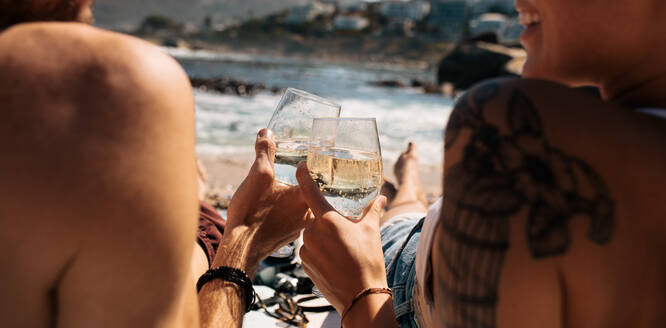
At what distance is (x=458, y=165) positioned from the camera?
99 centimetres

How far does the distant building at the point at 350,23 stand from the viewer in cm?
10850

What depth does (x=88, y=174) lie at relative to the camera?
866 millimetres

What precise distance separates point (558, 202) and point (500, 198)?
0.35 feet

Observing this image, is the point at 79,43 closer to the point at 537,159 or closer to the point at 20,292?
the point at 20,292

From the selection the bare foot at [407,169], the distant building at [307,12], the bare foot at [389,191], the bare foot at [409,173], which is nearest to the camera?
the bare foot at [389,191]

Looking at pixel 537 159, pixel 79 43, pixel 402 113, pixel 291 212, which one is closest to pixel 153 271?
pixel 79 43

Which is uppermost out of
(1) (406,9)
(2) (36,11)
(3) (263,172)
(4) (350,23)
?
(1) (406,9)

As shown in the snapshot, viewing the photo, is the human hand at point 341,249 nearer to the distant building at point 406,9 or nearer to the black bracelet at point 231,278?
the black bracelet at point 231,278

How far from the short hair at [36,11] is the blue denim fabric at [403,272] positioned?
59.7 inches

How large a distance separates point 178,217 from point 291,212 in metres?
0.98

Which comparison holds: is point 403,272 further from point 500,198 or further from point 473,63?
point 473,63

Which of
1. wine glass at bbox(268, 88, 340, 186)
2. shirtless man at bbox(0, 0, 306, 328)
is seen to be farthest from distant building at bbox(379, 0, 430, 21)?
shirtless man at bbox(0, 0, 306, 328)

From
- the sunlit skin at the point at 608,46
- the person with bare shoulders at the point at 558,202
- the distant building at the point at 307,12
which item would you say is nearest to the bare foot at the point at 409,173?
the sunlit skin at the point at 608,46

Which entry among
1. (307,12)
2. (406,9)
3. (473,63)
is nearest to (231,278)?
(473,63)
